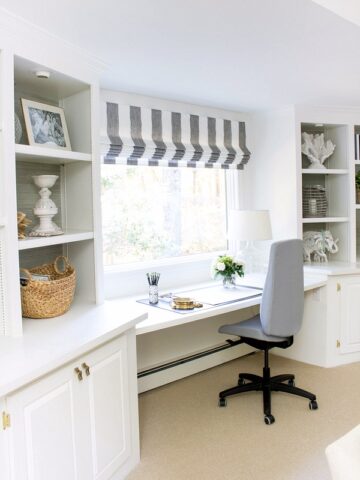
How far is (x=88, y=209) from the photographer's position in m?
2.38

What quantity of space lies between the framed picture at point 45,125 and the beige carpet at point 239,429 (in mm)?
1717

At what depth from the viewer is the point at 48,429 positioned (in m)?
1.56

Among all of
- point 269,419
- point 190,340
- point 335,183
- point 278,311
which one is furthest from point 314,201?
point 269,419

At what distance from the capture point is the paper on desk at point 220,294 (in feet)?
9.36

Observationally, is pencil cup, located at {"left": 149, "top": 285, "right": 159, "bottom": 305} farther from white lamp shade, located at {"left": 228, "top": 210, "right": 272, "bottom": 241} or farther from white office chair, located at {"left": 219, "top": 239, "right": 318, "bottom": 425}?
white lamp shade, located at {"left": 228, "top": 210, "right": 272, "bottom": 241}

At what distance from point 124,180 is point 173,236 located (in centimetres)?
64

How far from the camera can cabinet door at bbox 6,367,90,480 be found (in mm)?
1428

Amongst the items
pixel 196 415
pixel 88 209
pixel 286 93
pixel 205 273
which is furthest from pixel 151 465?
pixel 286 93

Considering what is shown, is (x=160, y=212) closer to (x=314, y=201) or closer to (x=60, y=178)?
(x=60, y=178)

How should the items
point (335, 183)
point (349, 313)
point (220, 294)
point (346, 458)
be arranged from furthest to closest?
point (335, 183) → point (349, 313) → point (220, 294) → point (346, 458)

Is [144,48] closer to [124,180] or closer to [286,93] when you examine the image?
[124,180]

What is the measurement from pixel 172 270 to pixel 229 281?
46 centimetres

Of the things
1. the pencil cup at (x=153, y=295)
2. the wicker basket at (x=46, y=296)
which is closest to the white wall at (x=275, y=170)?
the pencil cup at (x=153, y=295)

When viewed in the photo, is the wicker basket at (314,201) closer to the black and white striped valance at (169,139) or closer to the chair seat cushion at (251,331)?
the black and white striped valance at (169,139)
